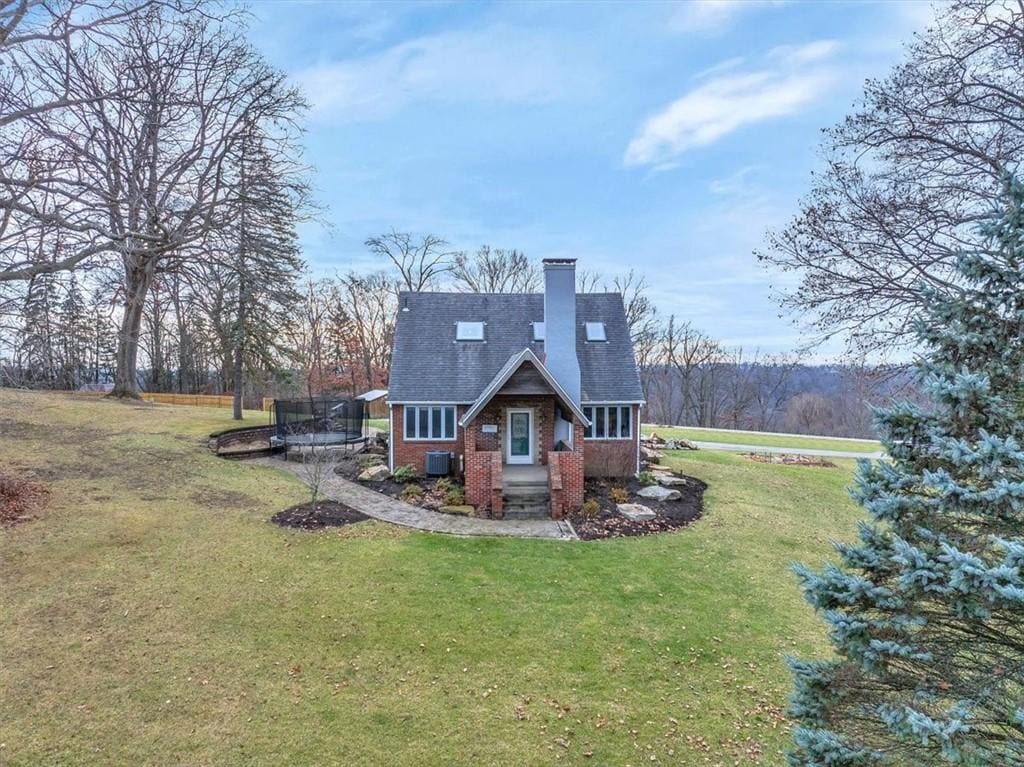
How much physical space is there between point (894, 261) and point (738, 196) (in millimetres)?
7086

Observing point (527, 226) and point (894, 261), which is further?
point (527, 226)

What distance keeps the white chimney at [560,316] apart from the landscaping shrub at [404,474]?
531cm

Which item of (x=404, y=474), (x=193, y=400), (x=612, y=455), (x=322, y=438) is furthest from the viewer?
(x=193, y=400)

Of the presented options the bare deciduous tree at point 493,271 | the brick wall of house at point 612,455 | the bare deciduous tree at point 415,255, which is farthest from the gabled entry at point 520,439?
the bare deciduous tree at point 493,271

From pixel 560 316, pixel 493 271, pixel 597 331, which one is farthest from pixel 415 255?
pixel 560 316

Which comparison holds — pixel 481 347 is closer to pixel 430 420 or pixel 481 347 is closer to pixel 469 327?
pixel 469 327

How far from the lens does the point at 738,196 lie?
14.5 m

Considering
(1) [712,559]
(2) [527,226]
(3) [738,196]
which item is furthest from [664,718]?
(2) [527,226]

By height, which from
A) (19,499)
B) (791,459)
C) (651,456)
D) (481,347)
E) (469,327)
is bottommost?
(791,459)

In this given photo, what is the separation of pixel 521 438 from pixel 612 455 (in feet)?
10.2

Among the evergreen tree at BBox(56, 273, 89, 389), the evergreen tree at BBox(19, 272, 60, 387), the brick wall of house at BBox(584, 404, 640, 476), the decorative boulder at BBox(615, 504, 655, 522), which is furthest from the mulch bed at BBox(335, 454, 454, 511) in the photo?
the evergreen tree at BBox(19, 272, 60, 387)

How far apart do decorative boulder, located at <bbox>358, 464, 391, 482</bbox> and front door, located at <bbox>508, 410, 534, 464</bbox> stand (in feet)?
12.6

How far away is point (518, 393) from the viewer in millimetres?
13328

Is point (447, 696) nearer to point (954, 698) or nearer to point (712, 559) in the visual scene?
point (954, 698)
